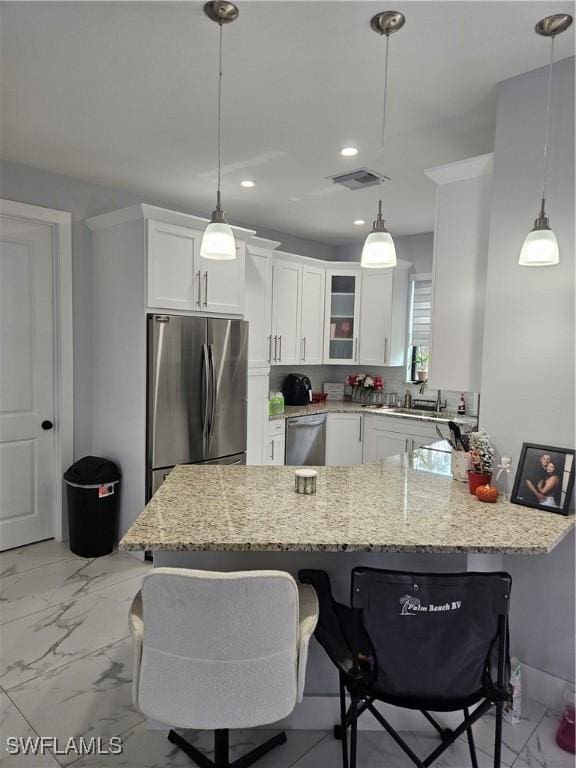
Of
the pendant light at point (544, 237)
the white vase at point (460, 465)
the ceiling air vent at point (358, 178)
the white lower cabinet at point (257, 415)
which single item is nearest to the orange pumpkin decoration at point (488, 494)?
the white vase at point (460, 465)

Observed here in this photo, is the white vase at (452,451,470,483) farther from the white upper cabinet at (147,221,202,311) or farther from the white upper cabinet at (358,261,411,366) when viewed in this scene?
the white upper cabinet at (358,261,411,366)

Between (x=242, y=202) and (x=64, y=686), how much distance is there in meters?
3.50

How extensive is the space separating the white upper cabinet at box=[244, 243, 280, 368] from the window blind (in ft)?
5.48

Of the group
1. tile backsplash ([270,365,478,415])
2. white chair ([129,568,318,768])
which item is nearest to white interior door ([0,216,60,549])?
tile backsplash ([270,365,478,415])

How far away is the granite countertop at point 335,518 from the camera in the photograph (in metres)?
1.56

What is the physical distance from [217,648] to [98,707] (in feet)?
4.08

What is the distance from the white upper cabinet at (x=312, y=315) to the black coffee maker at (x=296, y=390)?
234 millimetres

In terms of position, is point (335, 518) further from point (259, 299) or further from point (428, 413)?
point (428, 413)

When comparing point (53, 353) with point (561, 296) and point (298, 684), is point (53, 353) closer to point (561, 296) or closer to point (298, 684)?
point (298, 684)

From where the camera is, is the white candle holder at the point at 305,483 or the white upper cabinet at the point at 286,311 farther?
the white upper cabinet at the point at 286,311

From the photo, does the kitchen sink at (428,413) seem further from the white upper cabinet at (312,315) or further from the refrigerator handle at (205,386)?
the refrigerator handle at (205,386)

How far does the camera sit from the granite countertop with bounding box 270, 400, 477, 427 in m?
4.52

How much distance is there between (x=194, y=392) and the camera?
356 cm

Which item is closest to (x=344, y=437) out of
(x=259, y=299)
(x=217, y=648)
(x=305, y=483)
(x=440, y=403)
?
(x=440, y=403)
